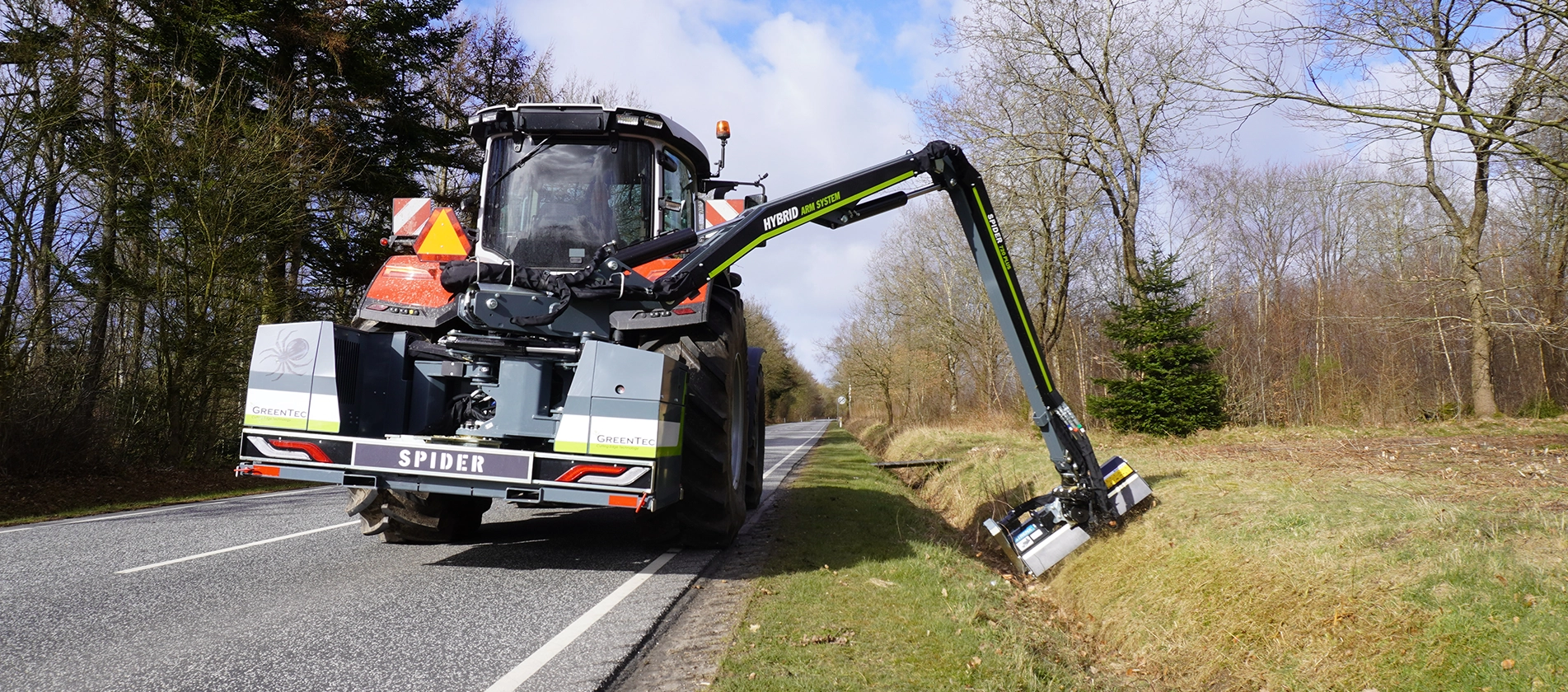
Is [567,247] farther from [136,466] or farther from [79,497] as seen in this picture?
[136,466]

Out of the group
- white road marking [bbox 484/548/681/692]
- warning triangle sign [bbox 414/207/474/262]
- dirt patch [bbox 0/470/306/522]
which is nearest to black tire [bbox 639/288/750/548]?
white road marking [bbox 484/548/681/692]

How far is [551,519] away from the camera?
27.0 feet

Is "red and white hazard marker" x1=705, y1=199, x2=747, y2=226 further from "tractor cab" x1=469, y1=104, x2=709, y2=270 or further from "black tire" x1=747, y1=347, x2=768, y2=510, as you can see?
"black tire" x1=747, y1=347, x2=768, y2=510

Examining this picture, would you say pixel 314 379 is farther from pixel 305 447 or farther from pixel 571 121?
pixel 571 121

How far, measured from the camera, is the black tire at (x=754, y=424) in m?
7.63

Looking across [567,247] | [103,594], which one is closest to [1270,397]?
[567,247]

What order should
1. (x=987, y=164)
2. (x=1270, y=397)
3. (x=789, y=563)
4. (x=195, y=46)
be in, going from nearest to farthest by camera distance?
(x=789, y=563) < (x=195, y=46) < (x=987, y=164) < (x=1270, y=397)

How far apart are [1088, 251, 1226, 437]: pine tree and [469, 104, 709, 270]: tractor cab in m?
12.2

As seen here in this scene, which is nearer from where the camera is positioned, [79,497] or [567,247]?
[567,247]

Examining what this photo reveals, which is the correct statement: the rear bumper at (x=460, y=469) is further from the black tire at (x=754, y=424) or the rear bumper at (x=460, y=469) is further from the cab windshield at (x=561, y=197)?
the black tire at (x=754, y=424)

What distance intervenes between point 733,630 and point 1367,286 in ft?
73.3

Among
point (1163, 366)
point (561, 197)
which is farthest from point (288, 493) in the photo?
point (1163, 366)

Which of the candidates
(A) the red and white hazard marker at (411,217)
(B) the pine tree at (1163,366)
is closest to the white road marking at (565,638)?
(A) the red and white hazard marker at (411,217)

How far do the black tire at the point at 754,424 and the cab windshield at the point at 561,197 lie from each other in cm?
200
